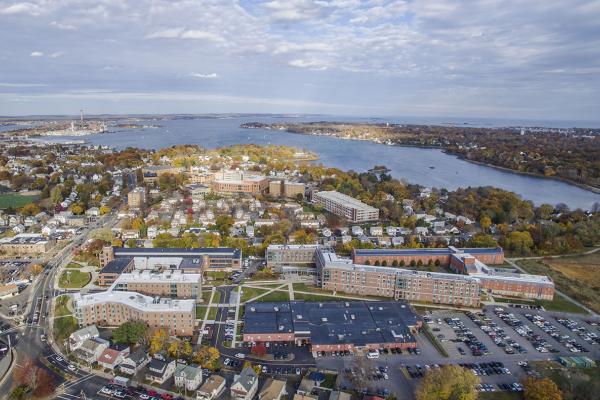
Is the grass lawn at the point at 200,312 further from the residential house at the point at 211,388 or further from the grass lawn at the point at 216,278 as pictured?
the residential house at the point at 211,388

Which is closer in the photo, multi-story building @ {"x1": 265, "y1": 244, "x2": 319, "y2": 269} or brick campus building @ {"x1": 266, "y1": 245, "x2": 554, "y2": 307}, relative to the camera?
brick campus building @ {"x1": 266, "y1": 245, "x2": 554, "y2": 307}

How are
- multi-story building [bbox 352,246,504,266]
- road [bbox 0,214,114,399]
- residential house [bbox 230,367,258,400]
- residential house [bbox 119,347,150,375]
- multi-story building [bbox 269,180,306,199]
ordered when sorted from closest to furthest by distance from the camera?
residential house [bbox 230,367,258,400]
road [bbox 0,214,114,399]
residential house [bbox 119,347,150,375]
multi-story building [bbox 352,246,504,266]
multi-story building [bbox 269,180,306,199]

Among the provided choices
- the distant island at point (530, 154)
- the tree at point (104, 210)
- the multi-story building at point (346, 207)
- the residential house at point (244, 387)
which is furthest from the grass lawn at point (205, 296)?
the distant island at point (530, 154)

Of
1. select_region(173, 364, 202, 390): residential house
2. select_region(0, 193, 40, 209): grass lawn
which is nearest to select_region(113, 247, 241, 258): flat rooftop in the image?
select_region(173, 364, 202, 390): residential house

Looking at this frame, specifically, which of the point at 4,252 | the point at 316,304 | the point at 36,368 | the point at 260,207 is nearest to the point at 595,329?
the point at 316,304

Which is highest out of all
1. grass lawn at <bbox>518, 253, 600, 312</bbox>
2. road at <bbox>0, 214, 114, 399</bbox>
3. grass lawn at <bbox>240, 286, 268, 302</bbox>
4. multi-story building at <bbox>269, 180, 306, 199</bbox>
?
multi-story building at <bbox>269, 180, 306, 199</bbox>

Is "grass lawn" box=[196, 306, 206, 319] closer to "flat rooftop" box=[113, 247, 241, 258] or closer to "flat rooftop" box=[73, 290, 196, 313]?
"flat rooftop" box=[73, 290, 196, 313]
